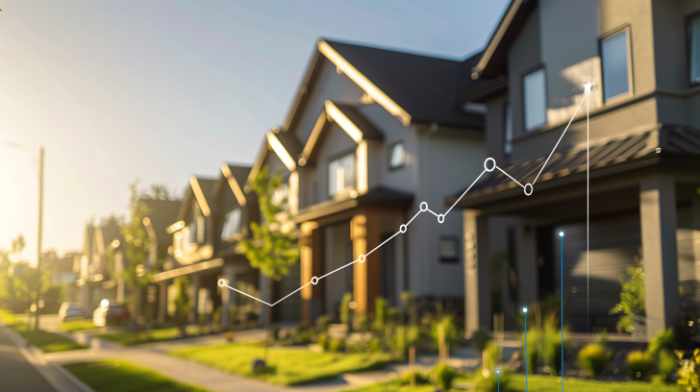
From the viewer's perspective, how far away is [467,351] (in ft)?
60.7

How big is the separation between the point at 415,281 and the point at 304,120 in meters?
10.8

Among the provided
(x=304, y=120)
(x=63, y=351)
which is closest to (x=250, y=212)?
(x=304, y=120)

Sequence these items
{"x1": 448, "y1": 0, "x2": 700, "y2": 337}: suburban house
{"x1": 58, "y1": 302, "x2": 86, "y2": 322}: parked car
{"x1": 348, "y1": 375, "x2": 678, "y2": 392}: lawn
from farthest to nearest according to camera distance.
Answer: {"x1": 58, "y1": 302, "x2": 86, "y2": 322}: parked car → {"x1": 448, "y1": 0, "x2": 700, "y2": 337}: suburban house → {"x1": 348, "y1": 375, "x2": 678, "y2": 392}: lawn

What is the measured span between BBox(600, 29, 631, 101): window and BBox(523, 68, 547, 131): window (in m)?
1.88

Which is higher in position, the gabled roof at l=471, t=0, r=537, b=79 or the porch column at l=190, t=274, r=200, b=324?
the gabled roof at l=471, t=0, r=537, b=79

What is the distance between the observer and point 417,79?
93.0ft

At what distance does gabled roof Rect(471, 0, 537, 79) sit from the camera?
62.3 feet

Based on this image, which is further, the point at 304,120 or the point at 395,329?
the point at 304,120

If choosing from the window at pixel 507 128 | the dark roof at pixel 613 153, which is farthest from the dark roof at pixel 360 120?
the dark roof at pixel 613 153

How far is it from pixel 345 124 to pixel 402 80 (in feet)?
8.29

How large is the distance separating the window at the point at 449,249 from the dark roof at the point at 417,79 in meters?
3.51

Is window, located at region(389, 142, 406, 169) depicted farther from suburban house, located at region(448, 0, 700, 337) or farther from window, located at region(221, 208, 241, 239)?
window, located at region(221, 208, 241, 239)

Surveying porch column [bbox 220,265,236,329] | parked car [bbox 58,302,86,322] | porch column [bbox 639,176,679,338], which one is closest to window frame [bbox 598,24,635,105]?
porch column [bbox 639,176,679,338]

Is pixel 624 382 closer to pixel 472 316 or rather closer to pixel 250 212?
pixel 472 316
